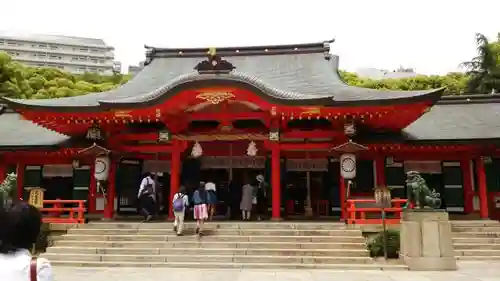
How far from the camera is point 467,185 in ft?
56.4

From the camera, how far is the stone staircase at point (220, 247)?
11.8 meters

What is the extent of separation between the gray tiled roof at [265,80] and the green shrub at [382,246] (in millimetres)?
4359

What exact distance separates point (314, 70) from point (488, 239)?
11.1 m

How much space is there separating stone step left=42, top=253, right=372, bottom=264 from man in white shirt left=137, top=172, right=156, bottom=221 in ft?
10.5

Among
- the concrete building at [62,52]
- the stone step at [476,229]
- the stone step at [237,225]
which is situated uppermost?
the concrete building at [62,52]

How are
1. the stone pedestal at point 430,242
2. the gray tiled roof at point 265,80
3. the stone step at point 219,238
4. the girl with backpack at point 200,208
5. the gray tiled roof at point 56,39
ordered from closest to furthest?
the stone pedestal at point 430,242
the stone step at point 219,238
the girl with backpack at point 200,208
the gray tiled roof at point 265,80
the gray tiled roof at point 56,39

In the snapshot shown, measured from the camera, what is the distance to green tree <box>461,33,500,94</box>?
33.3 meters

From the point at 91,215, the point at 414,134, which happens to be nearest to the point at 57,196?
the point at 91,215

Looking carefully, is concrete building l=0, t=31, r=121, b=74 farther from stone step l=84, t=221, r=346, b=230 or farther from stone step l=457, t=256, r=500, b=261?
stone step l=457, t=256, r=500, b=261

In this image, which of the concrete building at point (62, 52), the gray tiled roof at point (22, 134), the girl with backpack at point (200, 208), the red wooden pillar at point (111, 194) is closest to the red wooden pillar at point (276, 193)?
the girl with backpack at point (200, 208)

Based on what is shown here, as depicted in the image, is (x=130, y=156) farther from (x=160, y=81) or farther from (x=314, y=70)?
(x=314, y=70)

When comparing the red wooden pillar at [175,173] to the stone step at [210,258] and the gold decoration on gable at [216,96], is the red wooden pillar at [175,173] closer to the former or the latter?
the gold decoration on gable at [216,96]

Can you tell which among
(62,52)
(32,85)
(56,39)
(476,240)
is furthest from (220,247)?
(56,39)

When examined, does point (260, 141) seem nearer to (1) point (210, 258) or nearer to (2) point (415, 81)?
(1) point (210, 258)
